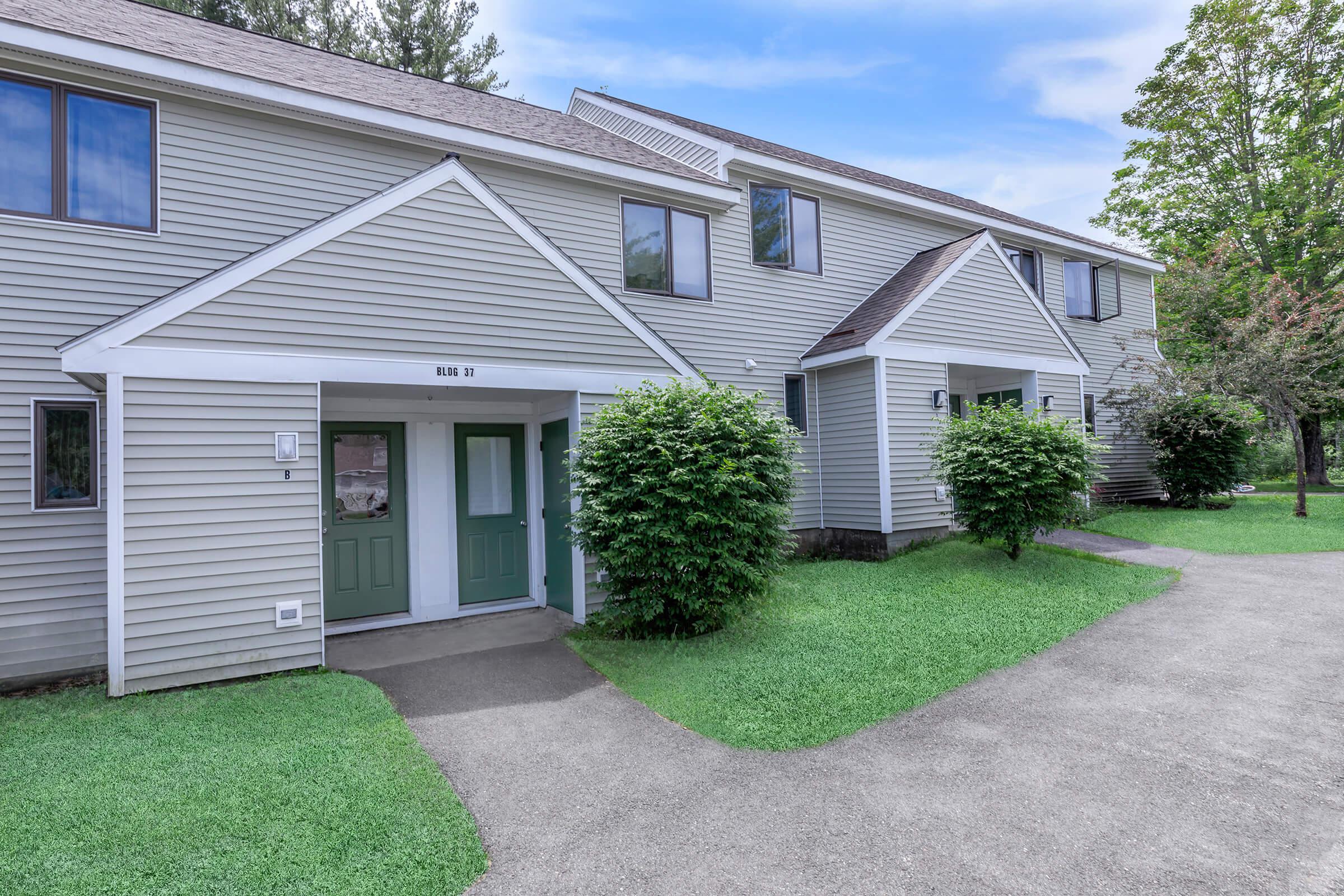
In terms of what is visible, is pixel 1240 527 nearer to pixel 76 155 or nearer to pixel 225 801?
pixel 225 801

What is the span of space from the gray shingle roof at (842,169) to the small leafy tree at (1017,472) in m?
5.13

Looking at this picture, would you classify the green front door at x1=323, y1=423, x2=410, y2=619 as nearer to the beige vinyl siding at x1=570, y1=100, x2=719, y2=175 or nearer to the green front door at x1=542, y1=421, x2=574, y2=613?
the green front door at x1=542, y1=421, x2=574, y2=613

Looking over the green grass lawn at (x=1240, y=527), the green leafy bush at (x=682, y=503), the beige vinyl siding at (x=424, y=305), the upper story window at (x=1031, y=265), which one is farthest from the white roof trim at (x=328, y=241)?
the upper story window at (x=1031, y=265)

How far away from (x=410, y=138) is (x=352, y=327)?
120 inches

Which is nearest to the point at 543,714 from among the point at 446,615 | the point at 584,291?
the point at 446,615

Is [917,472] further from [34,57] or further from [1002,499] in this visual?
[34,57]

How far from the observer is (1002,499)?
27.0 feet

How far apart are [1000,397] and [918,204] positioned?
12.7 feet

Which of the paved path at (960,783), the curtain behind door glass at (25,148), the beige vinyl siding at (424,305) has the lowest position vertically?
the paved path at (960,783)

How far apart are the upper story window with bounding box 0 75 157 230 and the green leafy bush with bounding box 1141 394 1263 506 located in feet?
54.1

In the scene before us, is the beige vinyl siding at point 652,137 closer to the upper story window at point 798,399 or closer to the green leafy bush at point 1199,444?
the upper story window at point 798,399

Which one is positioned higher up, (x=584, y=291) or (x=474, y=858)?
(x=584, y=291)

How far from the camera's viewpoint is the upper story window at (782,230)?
10625 mm

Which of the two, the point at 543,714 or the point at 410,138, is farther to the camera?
the point at 410,138
